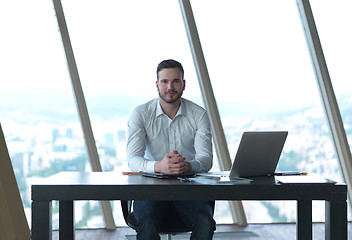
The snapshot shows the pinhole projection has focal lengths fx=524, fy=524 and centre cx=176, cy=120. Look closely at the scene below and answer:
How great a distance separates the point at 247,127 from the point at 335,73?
40.8 inches

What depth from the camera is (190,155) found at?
126 inches

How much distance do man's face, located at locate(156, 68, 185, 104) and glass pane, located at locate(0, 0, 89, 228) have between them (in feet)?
6.91

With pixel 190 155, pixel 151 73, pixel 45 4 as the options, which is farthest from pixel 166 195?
pixel 45 4

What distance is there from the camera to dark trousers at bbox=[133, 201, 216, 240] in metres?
2.65

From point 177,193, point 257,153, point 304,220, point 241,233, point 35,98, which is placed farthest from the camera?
point 35,98

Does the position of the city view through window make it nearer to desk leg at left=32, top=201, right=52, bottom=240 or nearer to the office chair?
the office chair

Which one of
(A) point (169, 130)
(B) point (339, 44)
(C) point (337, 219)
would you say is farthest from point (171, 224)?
(B) point (339, 44)

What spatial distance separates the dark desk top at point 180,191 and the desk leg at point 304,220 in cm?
63

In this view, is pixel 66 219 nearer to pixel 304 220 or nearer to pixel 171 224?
pixel 171 224

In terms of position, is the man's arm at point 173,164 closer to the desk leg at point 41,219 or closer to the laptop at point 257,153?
the laptop at point 257,153

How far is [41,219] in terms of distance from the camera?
2.27 metres

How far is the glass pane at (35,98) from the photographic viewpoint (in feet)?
16.1

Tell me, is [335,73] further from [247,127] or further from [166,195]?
[166,195]

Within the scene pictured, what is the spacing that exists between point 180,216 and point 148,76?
2.47 meters
